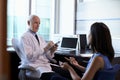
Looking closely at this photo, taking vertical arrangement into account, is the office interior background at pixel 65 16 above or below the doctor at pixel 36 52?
above

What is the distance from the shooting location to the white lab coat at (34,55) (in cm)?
237

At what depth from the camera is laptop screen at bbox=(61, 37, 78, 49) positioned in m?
3.18

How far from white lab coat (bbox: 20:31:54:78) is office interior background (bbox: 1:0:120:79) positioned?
59 cm

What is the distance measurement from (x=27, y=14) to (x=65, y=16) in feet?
2.09

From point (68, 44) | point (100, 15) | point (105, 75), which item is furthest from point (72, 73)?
point (100, 15)

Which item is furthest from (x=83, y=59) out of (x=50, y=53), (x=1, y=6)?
(x=1, y=6)

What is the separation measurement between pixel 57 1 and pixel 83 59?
5.34ft

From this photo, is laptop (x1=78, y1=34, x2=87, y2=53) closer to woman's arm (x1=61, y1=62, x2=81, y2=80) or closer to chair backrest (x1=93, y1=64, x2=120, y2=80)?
woman's arm (x1=61, y1=62, x2=81, y2=80)

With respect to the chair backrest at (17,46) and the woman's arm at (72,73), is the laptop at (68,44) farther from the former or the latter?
the woman's arm at (72,73)

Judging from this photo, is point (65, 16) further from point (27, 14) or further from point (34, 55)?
point (34, 55)

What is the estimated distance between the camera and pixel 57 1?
3.84m

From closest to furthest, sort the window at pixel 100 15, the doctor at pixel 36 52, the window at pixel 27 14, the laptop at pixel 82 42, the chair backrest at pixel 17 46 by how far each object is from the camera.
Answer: the doctor at pixel 36 52, the chair backrest at pixel 17 46, the window at pixel 100 15, the laptop at pixel 82 42, the window at pixel 27 14

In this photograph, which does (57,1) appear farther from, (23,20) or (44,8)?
(23,20)

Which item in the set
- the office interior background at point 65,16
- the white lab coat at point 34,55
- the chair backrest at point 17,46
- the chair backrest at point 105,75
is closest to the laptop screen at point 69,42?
the office interior background at point 65,16
